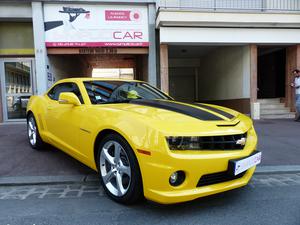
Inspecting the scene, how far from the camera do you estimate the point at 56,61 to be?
10.6 metres

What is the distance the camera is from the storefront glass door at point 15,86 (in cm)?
986

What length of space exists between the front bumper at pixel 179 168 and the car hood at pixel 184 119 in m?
0.23

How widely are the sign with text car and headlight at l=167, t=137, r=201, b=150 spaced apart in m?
7.67

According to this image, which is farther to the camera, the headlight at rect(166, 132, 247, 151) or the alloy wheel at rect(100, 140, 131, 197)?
the alloy wheel at rect(100, 140, 131, 197)

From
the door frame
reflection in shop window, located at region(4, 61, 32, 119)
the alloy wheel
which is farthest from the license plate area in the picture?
reflection in shop window, located at region(4, 61, 32, 119)

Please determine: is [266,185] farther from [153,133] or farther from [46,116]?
[46,116]

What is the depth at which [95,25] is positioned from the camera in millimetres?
9562

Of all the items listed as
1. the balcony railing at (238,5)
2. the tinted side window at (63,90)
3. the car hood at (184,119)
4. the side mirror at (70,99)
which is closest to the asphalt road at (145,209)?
the car hood at (184,119)

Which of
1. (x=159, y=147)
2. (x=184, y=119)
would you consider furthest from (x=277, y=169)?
(x=159, y=147)

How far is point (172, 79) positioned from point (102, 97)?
14845 mm

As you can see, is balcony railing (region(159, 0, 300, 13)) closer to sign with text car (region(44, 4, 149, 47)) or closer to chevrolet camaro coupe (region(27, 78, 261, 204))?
sign with text car (region(44, 4, 149, 47))

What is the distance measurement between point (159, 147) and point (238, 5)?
9925 millimetres

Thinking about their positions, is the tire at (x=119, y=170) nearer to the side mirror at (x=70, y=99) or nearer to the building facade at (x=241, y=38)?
the side mirror at (x=70, y=99)

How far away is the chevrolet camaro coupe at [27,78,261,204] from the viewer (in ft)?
8.27
